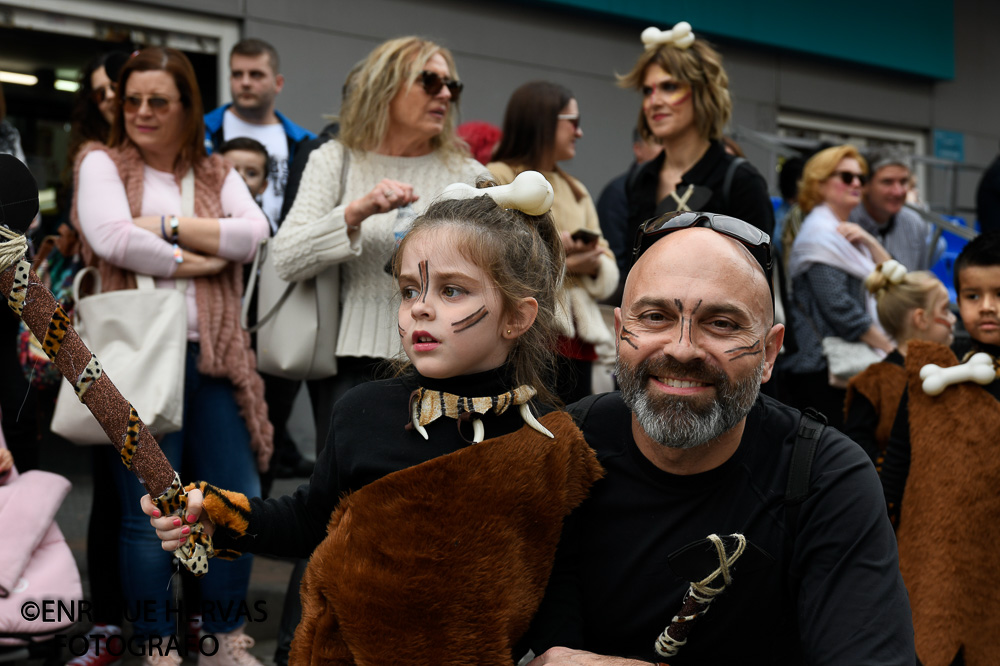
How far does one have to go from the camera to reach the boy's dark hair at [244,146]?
4848mm

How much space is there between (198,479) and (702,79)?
8.20ft

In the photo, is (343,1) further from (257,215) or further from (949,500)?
(949,500)

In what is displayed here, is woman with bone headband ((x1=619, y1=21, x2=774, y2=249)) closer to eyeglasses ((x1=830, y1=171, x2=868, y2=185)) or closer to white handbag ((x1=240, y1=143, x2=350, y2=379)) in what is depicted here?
white handbag ((x1=240, y1=143, x2=350, y2=379))

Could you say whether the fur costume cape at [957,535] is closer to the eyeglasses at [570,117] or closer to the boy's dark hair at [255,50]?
the eyeglasses at [570,117]

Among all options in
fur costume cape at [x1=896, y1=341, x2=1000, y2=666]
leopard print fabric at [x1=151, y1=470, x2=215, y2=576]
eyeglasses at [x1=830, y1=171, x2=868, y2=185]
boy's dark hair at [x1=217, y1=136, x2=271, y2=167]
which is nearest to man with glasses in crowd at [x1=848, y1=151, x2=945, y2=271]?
eyeglasses at [x1=830, y1=171, x2=868, y2=185]

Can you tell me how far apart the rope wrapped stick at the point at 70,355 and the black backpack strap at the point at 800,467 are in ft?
3.79

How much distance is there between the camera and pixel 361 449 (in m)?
2.16

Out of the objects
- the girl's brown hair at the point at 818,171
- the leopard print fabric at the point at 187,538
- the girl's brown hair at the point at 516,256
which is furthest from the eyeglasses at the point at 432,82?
the girl's brown hair at the point at 818,171

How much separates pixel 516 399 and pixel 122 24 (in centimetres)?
555

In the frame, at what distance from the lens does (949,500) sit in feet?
10.3

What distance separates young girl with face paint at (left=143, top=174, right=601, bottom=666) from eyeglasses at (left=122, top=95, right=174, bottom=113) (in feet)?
5.41

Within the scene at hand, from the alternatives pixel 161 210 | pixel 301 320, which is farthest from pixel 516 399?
pixel 161 210

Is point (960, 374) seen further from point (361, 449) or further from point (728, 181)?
point (361, 449)

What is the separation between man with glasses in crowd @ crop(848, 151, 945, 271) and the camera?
19.6 ft
